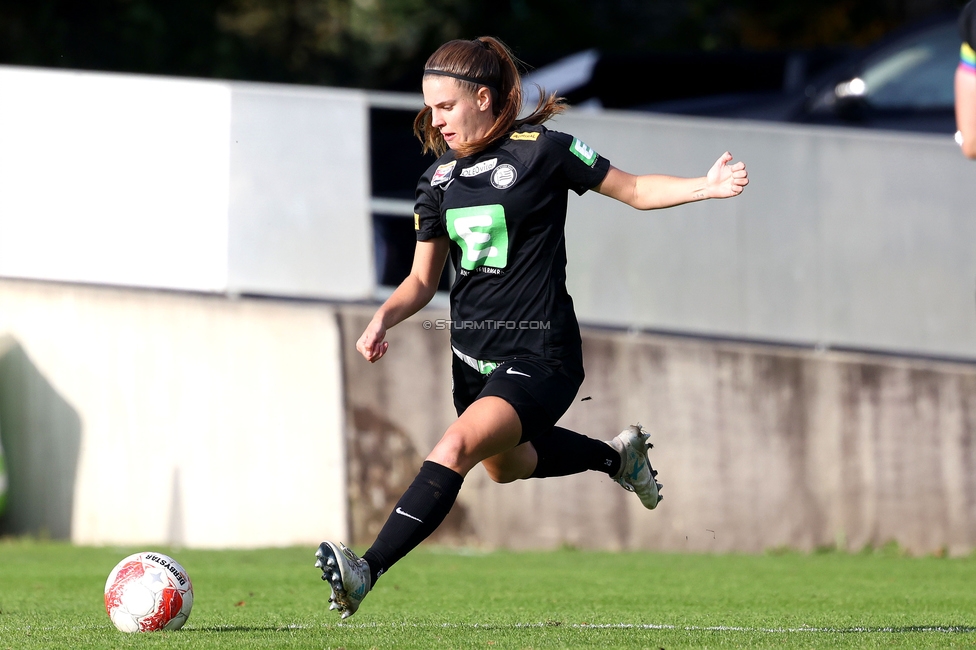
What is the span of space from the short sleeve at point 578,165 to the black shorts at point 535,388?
2.28 ft

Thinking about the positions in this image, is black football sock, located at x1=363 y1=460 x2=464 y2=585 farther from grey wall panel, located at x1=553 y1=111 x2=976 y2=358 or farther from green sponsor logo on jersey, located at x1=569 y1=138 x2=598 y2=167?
grey wall panel, located at x1=553 y1=111 x2=976 y2=358

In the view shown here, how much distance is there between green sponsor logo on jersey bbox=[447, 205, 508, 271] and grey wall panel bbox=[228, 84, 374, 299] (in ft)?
17.1

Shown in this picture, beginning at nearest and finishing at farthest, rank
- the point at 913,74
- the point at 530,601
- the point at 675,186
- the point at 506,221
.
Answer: the point at 675,186 < the point at 506,221 < the point at 530,601 < the point at 913,74

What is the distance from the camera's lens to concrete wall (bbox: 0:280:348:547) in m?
10.3

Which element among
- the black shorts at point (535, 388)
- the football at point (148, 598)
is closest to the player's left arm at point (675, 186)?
the black shorts at point (535, 388)

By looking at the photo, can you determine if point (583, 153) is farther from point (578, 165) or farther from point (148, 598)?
point (148, 598)

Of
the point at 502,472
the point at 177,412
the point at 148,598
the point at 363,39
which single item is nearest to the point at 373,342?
the point at 502,472

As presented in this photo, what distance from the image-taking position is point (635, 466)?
20.1ft

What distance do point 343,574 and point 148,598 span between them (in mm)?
1021

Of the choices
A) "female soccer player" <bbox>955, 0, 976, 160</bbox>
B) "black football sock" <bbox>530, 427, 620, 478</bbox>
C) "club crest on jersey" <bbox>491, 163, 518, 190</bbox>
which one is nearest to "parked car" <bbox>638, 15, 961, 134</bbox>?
"black football sock" <bbox>530, 427, 620, 478</bbox>

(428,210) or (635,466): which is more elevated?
(428,210)

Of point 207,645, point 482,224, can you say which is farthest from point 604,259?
Answer: point 207,645

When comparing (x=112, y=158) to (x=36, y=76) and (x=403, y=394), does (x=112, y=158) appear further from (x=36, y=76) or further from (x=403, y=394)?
(x=403, y=394)

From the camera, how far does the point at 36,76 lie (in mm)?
10727
